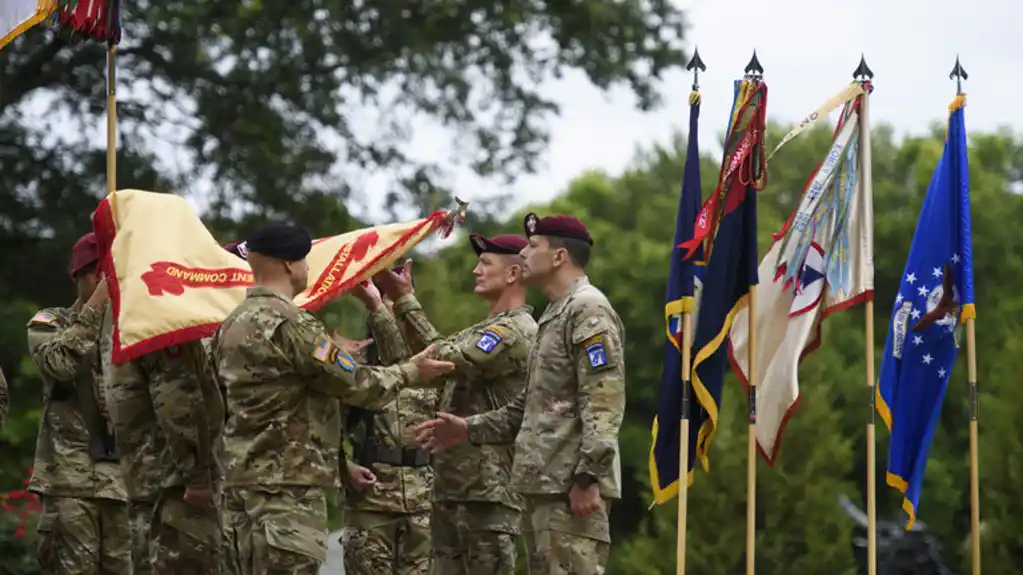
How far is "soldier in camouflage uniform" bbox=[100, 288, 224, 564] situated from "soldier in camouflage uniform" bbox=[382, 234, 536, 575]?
133 cm

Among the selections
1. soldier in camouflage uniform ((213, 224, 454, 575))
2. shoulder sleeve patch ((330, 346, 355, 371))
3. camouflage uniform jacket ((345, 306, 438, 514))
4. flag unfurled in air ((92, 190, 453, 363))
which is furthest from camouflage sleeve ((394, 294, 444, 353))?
shoulder sleeve patch ((330, 346, 355, 371))

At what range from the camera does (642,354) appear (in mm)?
29188

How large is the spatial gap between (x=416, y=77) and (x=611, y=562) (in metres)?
12.0

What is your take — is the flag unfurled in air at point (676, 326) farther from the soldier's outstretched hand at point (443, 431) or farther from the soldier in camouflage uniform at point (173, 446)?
the soldier in camouflage uniform at point (173, 446)

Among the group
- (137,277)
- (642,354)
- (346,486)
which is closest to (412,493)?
(346,486)

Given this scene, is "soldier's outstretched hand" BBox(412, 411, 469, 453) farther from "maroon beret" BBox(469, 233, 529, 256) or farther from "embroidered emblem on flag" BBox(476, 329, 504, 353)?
"maroon beret" BBox(469, 233, 529, 256)

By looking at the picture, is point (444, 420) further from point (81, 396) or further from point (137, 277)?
point (81, 396)

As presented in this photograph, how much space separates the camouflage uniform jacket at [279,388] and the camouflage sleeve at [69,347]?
68.0 inches

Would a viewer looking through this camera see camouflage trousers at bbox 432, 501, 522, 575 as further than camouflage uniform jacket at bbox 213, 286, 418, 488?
Yes

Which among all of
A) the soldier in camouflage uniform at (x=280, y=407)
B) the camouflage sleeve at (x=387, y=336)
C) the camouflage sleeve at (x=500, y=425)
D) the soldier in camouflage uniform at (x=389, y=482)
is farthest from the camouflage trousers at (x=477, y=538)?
the soldier in camouflage uniform at (x=280, y=407)

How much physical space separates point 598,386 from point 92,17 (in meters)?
3.84

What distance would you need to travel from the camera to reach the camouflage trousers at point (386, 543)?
28.1 ft

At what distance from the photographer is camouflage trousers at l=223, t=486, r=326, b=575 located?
645 centimetres

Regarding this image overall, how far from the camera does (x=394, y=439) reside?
873cm
